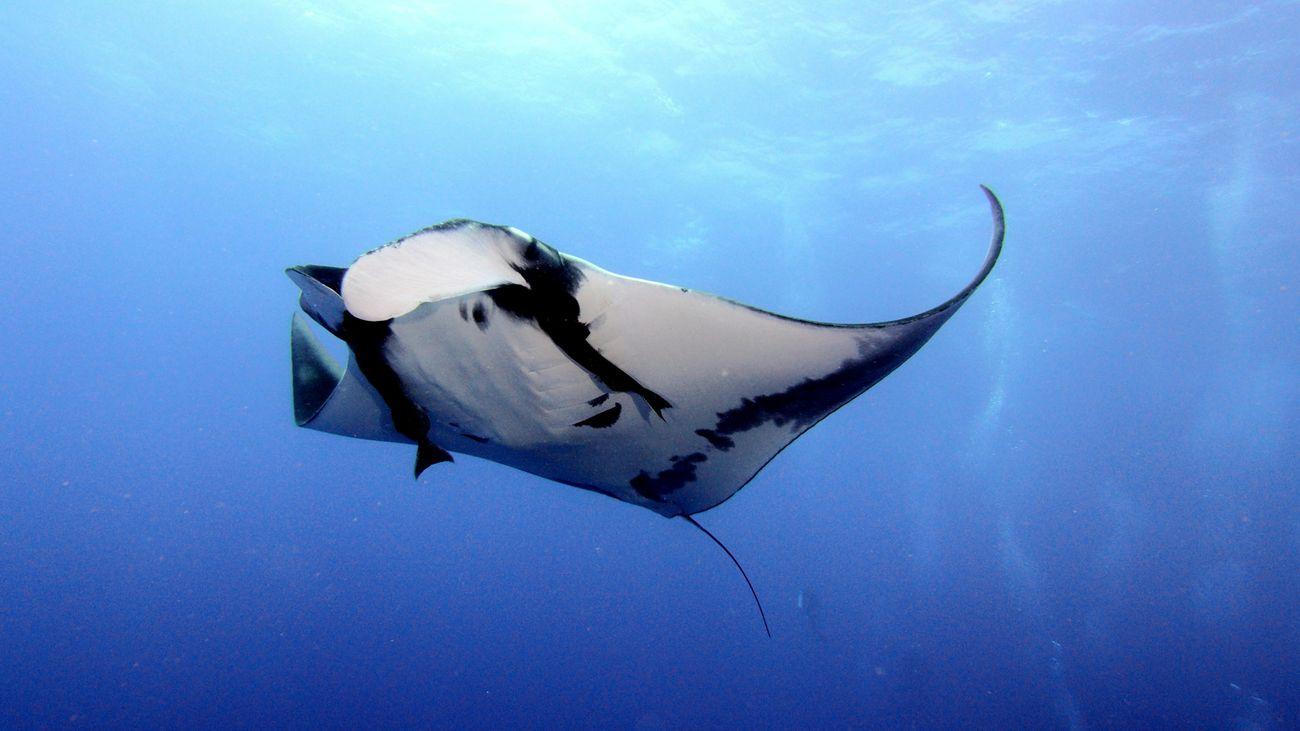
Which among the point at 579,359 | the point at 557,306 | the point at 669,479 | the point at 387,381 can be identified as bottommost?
the point at 669,479

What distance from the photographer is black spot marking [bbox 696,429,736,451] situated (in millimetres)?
2398

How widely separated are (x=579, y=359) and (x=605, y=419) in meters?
0.41

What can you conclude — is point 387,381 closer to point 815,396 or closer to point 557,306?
point 557,306

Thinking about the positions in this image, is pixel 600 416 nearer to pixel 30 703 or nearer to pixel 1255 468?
pixel 30 703

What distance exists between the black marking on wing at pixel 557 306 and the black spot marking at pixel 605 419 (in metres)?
0.14

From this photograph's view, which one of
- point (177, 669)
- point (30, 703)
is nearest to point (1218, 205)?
point (177, 669)

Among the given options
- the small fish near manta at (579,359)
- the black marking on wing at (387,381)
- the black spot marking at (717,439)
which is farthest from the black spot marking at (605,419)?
the black marking on wing at (387,381)

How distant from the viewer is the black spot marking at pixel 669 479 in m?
2.57

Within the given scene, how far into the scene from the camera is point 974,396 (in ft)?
143

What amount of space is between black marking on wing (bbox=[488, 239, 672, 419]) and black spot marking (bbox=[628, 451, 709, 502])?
509 mm

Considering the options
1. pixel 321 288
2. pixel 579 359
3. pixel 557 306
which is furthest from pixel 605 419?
pixel 321 288

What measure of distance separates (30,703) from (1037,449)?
6075 centimetres

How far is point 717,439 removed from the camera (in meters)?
2.43

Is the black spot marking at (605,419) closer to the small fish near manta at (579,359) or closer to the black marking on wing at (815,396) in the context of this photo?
the small fish near manta at (579,359)
